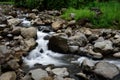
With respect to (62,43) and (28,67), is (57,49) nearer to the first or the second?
(62,43)

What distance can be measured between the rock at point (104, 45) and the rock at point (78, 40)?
41 centimetres

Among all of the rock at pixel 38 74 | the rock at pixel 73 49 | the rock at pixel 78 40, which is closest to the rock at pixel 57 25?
the rock at pixel 78 40

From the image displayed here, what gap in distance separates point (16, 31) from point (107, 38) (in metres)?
3.01

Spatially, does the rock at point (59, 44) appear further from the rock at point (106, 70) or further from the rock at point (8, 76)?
the rock at point (8, 76)

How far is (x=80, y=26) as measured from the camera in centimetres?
1023

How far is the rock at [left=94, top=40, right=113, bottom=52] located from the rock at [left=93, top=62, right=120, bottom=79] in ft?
4.14

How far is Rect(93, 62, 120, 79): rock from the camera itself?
6.47 meters

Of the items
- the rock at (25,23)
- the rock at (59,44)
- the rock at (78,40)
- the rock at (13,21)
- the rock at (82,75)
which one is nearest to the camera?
the rock at (82,75)

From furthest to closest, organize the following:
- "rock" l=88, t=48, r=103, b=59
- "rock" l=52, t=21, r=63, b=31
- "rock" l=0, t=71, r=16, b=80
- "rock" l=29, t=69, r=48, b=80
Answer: "rock" l=52, t=21, r=63, b=31 < "rock" l=88, t=48, r=103, b=59 < "rock" l=29, t=69, r=48, b=80 < "rock" l=0, t=71, r=16, b=80

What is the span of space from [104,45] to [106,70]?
1.67 metres

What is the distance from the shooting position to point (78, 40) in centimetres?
842

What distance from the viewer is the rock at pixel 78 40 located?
8336mm

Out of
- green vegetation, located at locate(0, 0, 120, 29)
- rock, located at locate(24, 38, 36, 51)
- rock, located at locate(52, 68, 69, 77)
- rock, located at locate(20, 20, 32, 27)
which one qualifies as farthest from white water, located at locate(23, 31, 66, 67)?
green vegetation, located at locate(0, 0, 120, 29)

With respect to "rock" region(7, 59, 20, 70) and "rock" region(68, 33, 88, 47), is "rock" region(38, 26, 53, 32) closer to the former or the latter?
"rock" region(68, 33, 88, 47)
